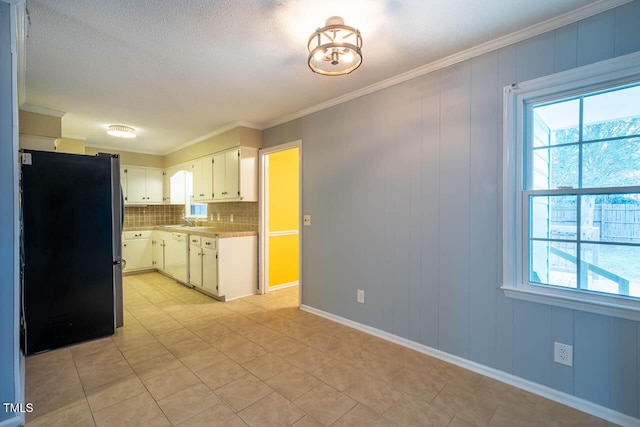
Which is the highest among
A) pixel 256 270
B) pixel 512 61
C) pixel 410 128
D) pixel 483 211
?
pixel 512 61

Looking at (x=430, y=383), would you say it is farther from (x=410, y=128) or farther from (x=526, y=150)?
(x=410, y=128)

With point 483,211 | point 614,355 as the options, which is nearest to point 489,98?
point 483,211

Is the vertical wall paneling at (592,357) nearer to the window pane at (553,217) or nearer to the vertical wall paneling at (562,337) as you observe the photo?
the vertical wall paneling at (562,337)

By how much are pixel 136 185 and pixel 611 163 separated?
6.68 metres

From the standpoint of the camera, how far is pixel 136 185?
18.9ft

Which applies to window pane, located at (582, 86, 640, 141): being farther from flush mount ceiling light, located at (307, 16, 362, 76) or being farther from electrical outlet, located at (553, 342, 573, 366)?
flush mount ceiling light, located at (307, 16, 362, 76)

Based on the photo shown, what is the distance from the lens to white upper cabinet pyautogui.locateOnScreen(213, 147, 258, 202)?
4.12 meters

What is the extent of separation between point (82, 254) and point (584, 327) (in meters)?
3.92

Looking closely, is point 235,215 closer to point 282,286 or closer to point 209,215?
point 209,215

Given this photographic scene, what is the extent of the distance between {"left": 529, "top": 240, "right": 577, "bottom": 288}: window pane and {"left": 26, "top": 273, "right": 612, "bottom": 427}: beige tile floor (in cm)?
76

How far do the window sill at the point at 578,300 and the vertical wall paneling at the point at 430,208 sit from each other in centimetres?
55

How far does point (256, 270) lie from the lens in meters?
4.30

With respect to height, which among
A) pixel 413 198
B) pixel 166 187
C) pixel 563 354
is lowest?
pixel 563 354

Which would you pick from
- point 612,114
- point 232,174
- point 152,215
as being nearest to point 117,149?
point 152,215
